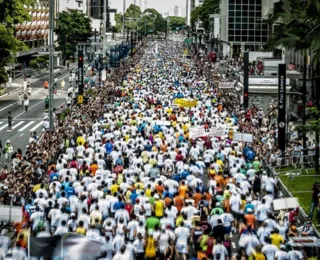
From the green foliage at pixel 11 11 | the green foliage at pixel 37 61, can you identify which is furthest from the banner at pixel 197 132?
the green foliage at pixel 37 61

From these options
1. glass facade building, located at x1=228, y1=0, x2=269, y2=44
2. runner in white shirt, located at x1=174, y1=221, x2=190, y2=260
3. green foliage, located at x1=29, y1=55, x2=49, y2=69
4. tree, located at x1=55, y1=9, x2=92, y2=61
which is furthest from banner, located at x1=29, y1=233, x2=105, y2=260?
tree, located at x1=55, y1=9, x2=92, y2=61

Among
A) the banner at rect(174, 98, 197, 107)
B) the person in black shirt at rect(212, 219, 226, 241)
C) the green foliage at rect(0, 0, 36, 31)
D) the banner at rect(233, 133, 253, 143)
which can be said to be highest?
the green foliage at rect(0, 0, 36, 31)

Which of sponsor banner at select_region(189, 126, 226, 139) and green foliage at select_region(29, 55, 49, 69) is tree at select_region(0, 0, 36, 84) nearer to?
green foliage at select_region(29, 55, 49, 69)

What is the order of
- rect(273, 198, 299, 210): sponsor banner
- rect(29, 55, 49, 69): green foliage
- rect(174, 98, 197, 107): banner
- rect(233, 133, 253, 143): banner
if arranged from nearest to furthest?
rect(273, 198, 299, 210): sponsor banner, rect(233, 133, 253, 143): banner, rect(174, 98, 197, 107): banner, rect(29, 55, 49, 69): green foliage

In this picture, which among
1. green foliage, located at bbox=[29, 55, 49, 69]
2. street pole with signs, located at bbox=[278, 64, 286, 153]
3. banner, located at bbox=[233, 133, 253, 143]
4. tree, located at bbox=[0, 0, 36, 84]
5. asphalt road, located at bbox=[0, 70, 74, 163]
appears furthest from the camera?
green foliage, located at bbox=[29, 55, 49, 69]

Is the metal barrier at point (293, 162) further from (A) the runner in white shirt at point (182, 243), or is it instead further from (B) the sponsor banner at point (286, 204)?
(A) the runner in white shirt at point (182, 243)

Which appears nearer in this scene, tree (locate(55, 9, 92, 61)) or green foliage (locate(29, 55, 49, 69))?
green foliage (locate(29, 55, 49, 69))

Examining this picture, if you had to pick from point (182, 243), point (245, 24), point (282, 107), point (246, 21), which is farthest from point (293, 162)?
point (245, 24)

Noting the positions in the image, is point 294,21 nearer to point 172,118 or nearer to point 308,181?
point 172,118
